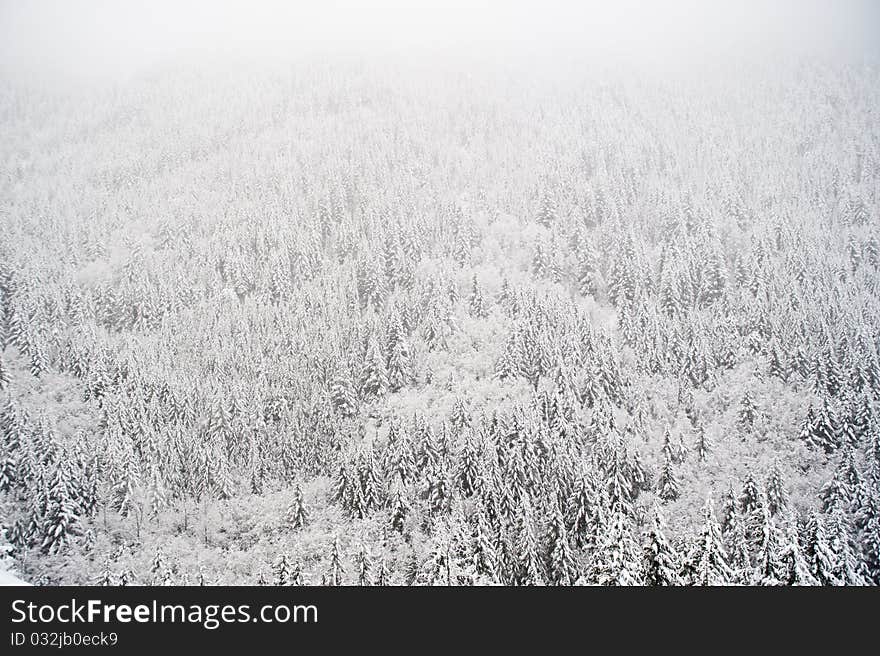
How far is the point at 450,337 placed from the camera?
86.3 m

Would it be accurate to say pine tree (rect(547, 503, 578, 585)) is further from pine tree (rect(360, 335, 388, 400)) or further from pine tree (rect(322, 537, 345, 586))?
pine tree (rect(360, 335, 388, 400))

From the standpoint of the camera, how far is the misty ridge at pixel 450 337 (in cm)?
5900

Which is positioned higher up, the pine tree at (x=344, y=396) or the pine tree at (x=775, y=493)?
the pine tree at (x=344, y=396)

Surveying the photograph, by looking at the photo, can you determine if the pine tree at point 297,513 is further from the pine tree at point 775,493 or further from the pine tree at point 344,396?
the pine tree at point 775,493

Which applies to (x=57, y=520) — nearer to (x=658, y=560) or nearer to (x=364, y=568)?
(x=364, y=568)

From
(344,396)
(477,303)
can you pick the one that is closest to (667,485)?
(477,303)

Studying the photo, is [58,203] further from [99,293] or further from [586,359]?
[586,359]

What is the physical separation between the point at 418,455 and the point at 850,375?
176 ft

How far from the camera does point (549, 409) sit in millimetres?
73188

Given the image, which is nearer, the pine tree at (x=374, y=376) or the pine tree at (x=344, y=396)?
the pine tree at (x=344, y=396)

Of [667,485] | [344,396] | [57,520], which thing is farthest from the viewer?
[344,396]

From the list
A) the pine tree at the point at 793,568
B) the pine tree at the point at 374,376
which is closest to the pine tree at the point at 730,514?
the pine tree at the point at 793,568

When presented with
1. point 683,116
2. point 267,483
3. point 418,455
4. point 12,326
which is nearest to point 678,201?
point 683,116

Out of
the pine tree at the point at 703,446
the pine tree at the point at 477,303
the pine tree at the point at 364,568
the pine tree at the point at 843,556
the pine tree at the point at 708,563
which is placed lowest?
the pine tree at the point at 703,446
